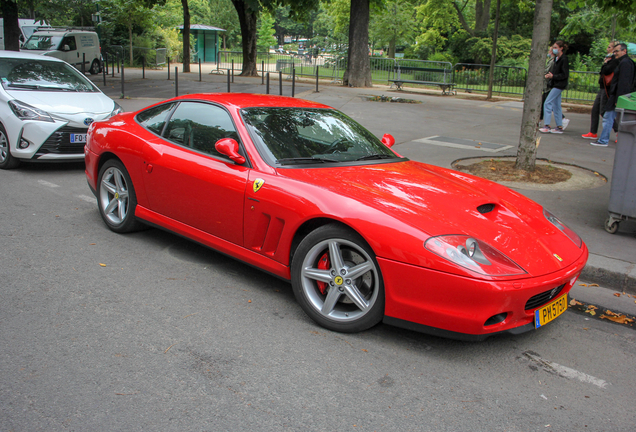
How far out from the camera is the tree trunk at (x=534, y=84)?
7.80 metres

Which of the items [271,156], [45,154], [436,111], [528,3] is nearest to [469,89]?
[436,111]

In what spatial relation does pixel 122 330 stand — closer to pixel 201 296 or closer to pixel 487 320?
pixel 201 296

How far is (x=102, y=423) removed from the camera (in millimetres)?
2555

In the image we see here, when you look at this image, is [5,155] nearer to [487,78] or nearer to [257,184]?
[257,184]

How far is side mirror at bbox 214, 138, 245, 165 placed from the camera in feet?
13.3

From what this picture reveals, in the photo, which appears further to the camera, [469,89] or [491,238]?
[469,89]

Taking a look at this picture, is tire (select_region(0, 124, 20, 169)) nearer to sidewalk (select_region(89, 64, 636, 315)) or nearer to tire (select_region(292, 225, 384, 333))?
tire (select_region(292, 225, 384, 333))

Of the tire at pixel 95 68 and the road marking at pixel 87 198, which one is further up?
the tire at pixel 95 68

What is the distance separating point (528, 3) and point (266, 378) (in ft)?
124

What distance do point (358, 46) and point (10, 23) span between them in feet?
42.1

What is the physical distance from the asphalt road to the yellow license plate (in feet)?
0.72

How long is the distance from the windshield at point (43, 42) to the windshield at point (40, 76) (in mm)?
21202

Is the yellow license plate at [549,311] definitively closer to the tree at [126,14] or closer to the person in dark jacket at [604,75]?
the person in dark jacket at [604,75]

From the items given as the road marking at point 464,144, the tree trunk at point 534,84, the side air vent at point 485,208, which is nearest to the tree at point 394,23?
the road marking at point 464,144
